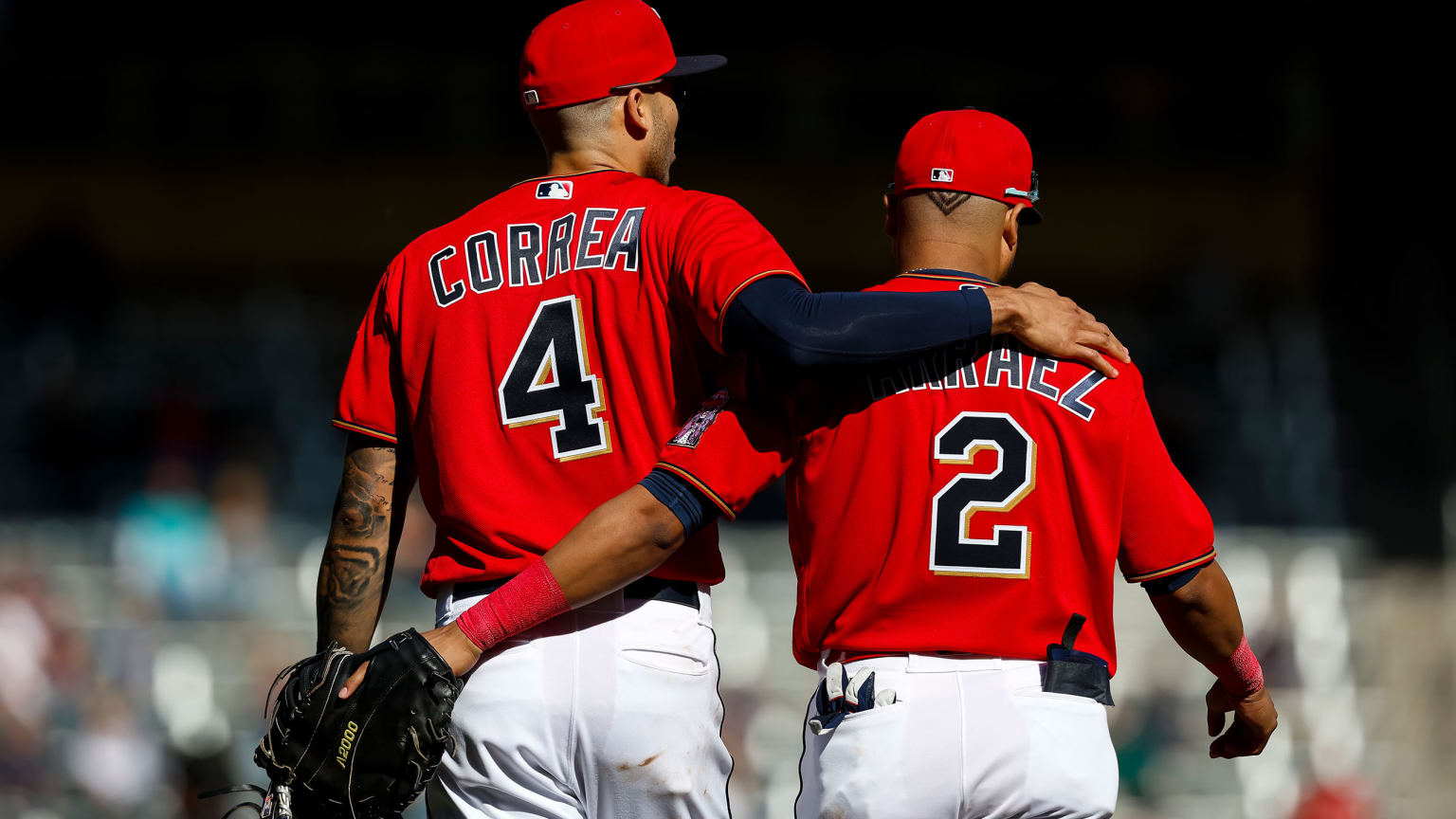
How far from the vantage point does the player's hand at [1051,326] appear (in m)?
2.93

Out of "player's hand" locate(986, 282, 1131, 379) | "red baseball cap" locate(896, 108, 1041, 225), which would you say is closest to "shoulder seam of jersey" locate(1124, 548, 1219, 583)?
"player's hand" locate(986, 282, 1131, 379)

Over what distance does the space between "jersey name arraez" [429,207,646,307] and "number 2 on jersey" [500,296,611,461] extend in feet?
0.28

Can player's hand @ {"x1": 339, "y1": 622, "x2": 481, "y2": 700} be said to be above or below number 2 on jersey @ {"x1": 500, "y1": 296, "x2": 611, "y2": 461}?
below

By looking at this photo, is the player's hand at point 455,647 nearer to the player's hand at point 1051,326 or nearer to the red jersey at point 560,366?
the red jersey at point 560,366

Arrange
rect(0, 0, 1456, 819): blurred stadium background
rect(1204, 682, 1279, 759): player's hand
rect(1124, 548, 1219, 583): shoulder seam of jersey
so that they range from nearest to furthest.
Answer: rect(1124, 548, 1219, 583): shoulder seam of jersey, rect(1204, 682, 1279, 759): player's hand, rect(0, 0, 1456, 819): blurred stadium background

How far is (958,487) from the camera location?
2.92m

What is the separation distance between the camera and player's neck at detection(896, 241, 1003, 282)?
10.3 ft

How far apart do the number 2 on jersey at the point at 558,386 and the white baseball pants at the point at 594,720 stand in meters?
0.32

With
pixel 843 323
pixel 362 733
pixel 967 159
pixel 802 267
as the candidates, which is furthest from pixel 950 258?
pixel 802 267

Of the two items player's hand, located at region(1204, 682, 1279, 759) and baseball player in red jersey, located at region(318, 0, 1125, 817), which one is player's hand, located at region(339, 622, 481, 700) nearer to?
baseball player in red jersey, located at region(318, 0, 1125, 817)

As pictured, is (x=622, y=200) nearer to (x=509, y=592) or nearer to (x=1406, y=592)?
(x=509, y=592)

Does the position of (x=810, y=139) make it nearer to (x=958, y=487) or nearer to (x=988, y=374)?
(x=988, y=374)

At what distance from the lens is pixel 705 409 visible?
9.57ft

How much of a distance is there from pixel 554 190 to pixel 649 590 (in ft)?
2.88
